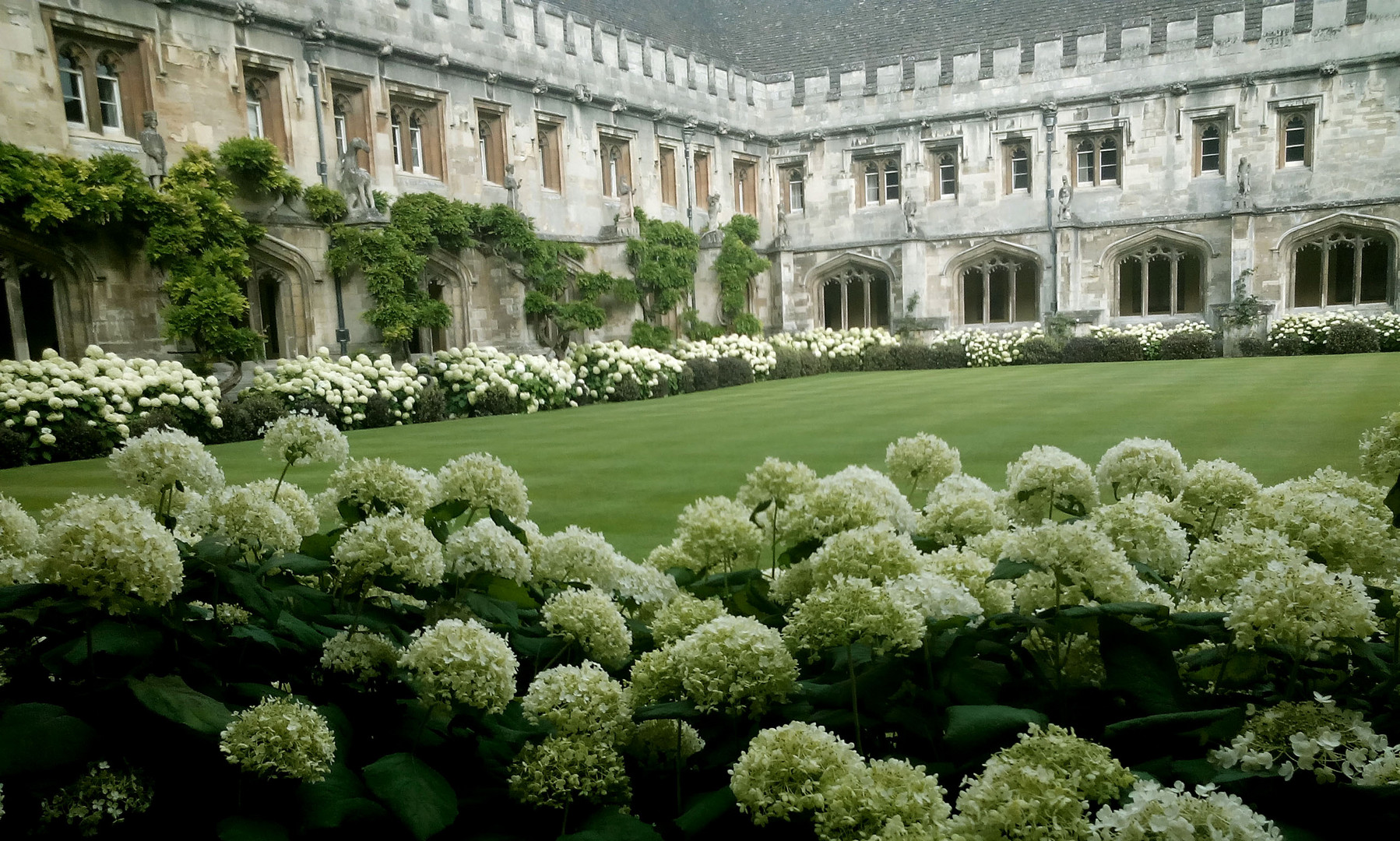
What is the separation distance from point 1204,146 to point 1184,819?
26.4m

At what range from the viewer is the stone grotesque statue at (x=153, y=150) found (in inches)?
529

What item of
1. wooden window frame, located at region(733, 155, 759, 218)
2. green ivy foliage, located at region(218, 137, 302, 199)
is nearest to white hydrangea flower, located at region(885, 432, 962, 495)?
green ivy foliage, located at region(218, 137, 302, 199)

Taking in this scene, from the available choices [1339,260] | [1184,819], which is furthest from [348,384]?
[1339,260]

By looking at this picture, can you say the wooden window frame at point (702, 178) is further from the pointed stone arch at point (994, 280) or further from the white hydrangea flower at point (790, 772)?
the white hydrangea flower at point (790, 772)

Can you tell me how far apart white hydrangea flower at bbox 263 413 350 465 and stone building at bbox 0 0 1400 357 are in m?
13.0

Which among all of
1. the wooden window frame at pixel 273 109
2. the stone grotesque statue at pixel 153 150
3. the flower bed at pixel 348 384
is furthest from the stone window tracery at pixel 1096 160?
the stone grotesque statue at pixel 153 150

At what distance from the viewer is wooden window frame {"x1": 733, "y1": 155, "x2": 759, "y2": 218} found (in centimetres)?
2691

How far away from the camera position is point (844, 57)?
27.5 metres

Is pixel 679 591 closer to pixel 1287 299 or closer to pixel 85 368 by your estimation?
pixel 85 368

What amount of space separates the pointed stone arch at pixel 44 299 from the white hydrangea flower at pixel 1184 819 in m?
15.2

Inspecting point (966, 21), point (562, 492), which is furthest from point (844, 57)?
point (562, 492)

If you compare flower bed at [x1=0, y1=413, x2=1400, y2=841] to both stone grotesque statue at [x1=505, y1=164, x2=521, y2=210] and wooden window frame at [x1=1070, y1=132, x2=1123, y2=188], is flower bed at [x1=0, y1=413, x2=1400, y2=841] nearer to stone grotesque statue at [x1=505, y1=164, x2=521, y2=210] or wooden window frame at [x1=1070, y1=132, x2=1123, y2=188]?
stone grotesque statue at [x1=505, y1=164, x2=521, y2=210]

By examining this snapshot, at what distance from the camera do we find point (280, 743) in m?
1.36

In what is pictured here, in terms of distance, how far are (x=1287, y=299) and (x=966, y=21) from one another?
1133cm
